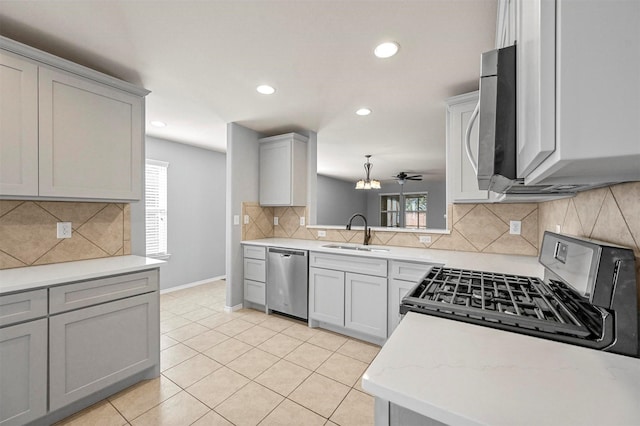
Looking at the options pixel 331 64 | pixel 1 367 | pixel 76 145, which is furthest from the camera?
pixel 331 64

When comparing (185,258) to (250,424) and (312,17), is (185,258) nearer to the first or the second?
(250,424)

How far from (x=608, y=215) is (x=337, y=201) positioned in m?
8.79

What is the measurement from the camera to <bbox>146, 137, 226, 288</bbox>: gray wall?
4340 millimetres

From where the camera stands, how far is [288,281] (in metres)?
3.16

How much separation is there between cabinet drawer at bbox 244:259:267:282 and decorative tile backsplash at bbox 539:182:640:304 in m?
2.87

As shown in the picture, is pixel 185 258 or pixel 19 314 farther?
pixel 185 258

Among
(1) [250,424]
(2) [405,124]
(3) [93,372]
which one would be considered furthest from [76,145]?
(2) [405,124]

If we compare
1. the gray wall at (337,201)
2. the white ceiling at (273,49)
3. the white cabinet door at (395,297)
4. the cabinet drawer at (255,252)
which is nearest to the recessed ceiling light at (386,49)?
the white ceiling at (273,49)

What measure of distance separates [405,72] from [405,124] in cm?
145

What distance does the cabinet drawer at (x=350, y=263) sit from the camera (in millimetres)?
2535

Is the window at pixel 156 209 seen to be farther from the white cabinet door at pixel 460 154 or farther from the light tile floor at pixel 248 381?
the white cabinet door at pixel 460 154

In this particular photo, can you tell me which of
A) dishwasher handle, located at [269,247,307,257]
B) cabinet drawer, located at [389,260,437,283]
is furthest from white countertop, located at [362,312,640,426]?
dishwasher handle, located at [269,247,307,257]

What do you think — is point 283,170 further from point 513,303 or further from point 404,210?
point 404,210

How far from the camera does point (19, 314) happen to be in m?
1.47
